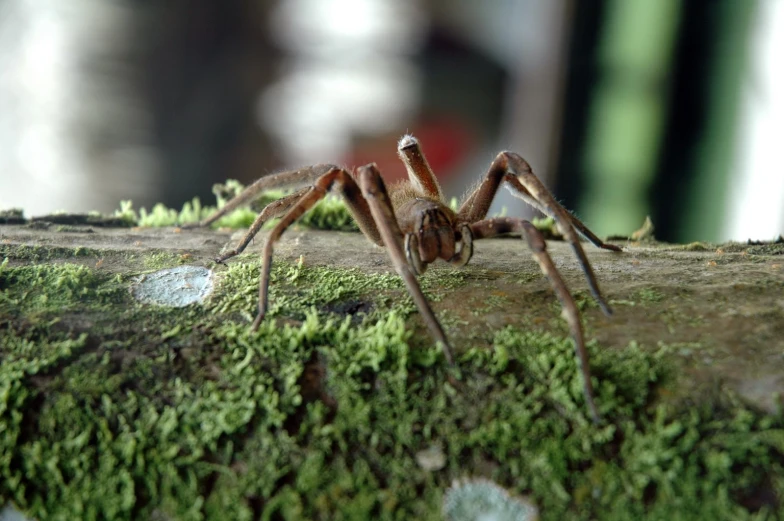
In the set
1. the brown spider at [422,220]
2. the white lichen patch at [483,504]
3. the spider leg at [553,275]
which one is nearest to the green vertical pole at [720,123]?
the brown spider at [422,220]

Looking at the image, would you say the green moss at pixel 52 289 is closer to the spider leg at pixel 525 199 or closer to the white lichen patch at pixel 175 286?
the white lichen patch at pixel 175 286

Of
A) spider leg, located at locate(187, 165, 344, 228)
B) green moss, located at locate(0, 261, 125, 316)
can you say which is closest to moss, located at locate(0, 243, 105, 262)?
green moss, located at locate(0, 261, 125, 316)

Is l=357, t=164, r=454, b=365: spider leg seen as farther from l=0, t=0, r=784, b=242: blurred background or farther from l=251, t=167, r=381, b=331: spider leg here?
l=0, t=0, r=784, b=242: blurred background

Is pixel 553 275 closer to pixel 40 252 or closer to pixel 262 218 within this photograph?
pixel 262 218

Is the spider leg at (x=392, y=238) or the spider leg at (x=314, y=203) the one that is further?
the spider leg at (x=314, y=203)

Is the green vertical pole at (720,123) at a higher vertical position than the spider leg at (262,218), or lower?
higher

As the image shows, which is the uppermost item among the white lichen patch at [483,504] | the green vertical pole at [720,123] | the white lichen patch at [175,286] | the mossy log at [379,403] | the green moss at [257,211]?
the green vertical pole at [720,123]

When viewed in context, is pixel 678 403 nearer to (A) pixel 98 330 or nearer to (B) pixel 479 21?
(A) pixel 98 330
